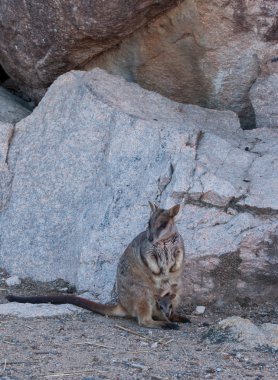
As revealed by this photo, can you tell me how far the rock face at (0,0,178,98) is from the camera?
8.68 meters

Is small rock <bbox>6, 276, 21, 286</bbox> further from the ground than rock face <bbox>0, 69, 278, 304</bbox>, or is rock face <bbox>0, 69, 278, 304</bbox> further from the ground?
rock face <bbox>0, 69, 278, 304</bbox>

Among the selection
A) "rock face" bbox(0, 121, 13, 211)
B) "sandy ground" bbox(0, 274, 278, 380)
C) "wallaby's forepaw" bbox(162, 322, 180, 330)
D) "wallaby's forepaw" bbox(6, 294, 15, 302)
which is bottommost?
"sandy ground" bbox(0, 274, 278, 380)

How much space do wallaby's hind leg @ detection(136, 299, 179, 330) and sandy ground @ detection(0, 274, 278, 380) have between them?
0.22 ft

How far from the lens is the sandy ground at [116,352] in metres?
5.91

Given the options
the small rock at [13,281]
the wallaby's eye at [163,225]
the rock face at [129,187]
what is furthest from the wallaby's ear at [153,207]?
the small rock at [13,281]

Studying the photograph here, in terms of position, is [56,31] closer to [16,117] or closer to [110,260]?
[16,117]

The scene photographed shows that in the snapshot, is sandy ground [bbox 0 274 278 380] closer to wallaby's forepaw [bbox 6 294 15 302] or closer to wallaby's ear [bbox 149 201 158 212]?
wallaby's forepaw [bbox 6 294 15 302]

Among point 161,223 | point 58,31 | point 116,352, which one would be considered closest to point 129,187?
point 161,223

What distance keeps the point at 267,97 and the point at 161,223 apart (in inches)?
90.0

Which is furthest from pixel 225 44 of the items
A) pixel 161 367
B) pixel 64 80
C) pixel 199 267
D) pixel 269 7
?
pixel 161 367

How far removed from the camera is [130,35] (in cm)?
917

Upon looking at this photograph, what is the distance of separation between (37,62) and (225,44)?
1978 mm

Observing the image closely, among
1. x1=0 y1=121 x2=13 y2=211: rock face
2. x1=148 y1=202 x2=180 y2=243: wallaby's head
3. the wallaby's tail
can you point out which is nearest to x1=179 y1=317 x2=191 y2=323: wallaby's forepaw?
the wallaby's tail

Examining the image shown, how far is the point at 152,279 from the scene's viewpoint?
737 centimetres
